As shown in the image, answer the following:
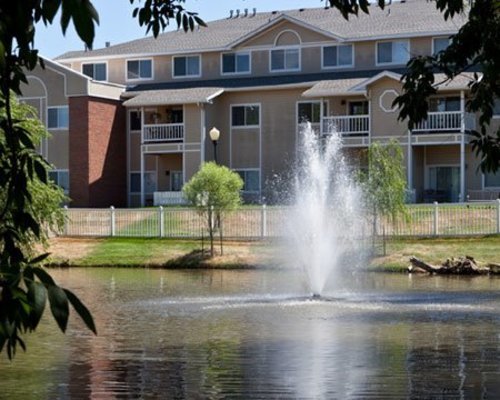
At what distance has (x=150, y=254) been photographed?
133 feet

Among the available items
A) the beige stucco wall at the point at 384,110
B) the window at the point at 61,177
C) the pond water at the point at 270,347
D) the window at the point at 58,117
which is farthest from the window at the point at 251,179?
the pond water at the point at 270,347

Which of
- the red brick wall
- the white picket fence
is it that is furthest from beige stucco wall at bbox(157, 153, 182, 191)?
the white picket fence

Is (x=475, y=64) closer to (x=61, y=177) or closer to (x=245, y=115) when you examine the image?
(x=245, y=115)

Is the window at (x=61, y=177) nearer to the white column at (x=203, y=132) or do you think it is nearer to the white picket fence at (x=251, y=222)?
the white column at (x=203, y=132)

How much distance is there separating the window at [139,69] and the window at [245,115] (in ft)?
22.4

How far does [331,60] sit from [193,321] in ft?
124

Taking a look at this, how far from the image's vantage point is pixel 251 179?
5750cm

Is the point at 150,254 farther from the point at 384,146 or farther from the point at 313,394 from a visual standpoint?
the point at 313,394

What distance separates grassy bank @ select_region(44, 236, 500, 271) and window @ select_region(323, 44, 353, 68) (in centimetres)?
1776

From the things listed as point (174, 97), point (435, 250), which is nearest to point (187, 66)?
point (174, 97)

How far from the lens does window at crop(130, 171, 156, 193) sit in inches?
2357

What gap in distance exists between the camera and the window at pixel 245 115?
57.1 metres

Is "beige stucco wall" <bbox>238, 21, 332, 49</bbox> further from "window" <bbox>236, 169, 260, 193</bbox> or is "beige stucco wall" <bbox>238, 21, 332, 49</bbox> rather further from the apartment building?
"window" <bbox>236, 169, 260, 193</bbox>

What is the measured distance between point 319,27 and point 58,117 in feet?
50.3
